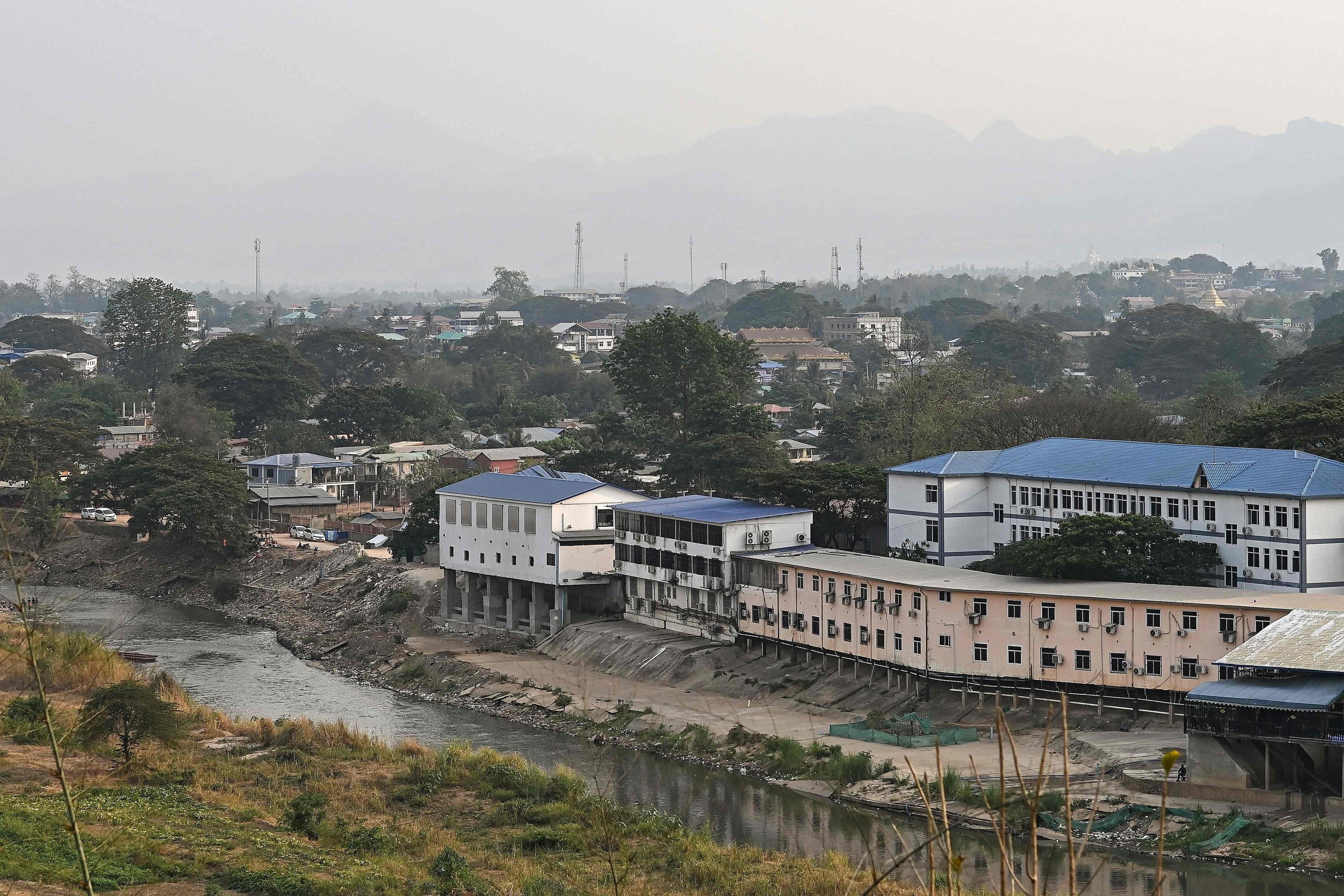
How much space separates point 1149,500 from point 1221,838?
39.5 ft

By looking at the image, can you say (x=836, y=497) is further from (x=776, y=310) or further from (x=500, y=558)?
(x=776, y=310)

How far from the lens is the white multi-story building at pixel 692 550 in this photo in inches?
1478

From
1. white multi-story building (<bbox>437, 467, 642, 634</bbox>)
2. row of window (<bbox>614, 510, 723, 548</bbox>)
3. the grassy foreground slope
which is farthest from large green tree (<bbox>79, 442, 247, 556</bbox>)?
the grassy foreground slope

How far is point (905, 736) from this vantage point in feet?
96.7

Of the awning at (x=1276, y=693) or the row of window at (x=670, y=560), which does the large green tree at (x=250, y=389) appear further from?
the awning at (x=1276, y=693)

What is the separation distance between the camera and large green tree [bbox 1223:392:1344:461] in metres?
37.0

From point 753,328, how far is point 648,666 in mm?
91619

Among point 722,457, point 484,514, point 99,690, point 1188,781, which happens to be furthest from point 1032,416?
point 99,690

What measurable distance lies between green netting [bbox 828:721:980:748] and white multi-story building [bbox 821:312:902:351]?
9447 centimetres

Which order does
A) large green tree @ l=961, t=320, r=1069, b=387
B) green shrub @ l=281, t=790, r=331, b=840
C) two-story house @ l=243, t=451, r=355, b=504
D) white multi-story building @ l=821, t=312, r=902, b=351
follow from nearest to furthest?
green shrub @ l=281, t=790, r=331, b=840, two-story house @ l=243, t=451, r=355, b=504, large green tree @ l=961, t=320, r=1069, b=387, white multi-story building @ l=821, t=312, r=902, b=351

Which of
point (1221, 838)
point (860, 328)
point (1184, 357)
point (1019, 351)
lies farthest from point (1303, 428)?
point (860, 328)

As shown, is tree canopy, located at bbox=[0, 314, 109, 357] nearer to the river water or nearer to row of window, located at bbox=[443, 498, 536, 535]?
the river water

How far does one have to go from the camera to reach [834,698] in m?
33.0

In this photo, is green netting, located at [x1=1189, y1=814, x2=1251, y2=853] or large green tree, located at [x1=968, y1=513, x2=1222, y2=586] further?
Answer: large green tree, located at [x1=968, y1=513, x2=1222, y2=586]
